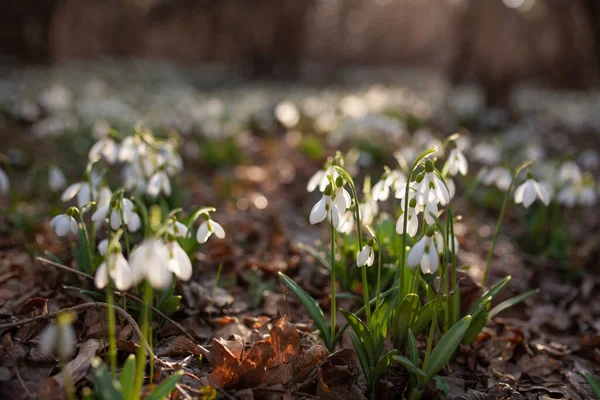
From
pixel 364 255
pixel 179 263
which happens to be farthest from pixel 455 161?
pixel 179 263

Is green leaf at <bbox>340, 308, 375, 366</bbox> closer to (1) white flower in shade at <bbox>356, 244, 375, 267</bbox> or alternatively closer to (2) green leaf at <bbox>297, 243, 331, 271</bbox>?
(1) white flower in shade at <bbox>356, 244, 375, 267</bbox>

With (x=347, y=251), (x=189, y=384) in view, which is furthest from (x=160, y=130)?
(x=189, y=384)

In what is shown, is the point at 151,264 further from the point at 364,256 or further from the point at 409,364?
the point at 409,364

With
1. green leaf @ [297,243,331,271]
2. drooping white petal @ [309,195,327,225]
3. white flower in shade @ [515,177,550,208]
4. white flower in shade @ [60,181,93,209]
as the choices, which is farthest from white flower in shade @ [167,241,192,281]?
white flower in shade @ [515,177,550,208]

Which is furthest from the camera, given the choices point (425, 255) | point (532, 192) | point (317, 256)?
point (317, 256)

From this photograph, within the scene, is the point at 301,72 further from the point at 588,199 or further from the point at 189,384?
the point at 189,384

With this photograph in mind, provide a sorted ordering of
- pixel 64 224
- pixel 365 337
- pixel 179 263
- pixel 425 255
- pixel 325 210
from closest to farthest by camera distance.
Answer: pixel 179 263 → pixel 425 255 → pixel 325 210 → pixel 365 337 → pixel 64 224

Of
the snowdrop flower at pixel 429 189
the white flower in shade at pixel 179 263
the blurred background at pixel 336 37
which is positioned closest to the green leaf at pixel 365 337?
the snowdrop flower at pixel 429 189
